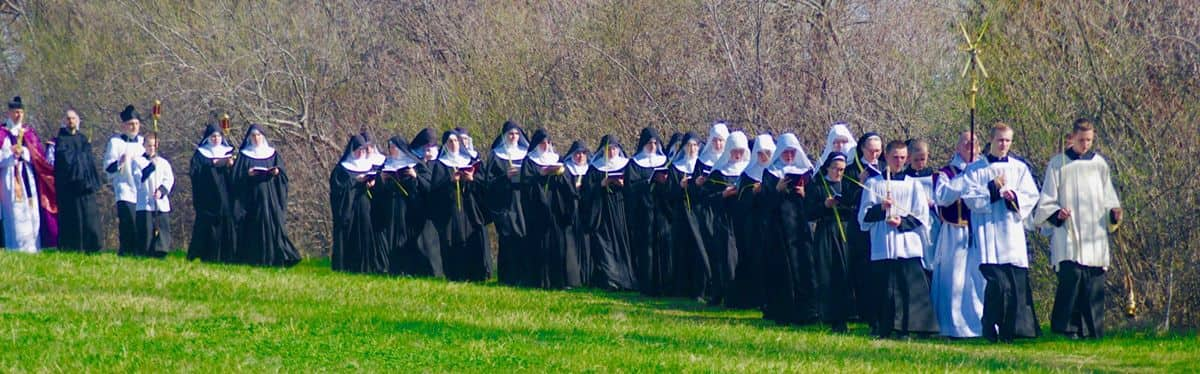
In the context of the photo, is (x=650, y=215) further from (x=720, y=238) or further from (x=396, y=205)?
(x=396, y=205)

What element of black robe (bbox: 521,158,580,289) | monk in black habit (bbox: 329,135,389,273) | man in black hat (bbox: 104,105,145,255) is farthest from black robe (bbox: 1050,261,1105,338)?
man in black hat (bbox: 104,105,145,255)

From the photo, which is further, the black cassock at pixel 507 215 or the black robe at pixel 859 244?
the black cassock at pixel 507 215

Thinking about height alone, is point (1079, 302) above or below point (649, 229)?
below

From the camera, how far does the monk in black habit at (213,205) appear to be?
81.5 feet

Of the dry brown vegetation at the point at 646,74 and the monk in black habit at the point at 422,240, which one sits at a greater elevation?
the dry brown vegetation at the point at 646,74

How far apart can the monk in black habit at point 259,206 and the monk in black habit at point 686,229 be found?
5.51 metres

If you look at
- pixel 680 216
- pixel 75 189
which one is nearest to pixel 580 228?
pixel 680 216

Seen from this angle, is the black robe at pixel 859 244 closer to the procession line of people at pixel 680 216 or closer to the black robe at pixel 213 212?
the procession line of people at pixel 680 216

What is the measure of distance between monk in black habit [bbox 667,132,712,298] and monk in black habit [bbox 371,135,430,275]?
12.0 ft

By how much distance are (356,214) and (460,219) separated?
56.5 inches

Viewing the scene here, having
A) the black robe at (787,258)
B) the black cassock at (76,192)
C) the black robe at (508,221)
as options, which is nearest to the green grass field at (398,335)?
the black robe at (787,258)

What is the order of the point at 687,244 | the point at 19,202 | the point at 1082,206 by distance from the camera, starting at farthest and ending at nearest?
the point at 19,202 → the point at 687,244 → the point at 1082,206

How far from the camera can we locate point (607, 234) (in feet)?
75.5

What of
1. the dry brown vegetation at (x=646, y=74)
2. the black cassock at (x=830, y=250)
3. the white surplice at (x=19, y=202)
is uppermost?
the dry brown vegetation at (x=646, y=74)
